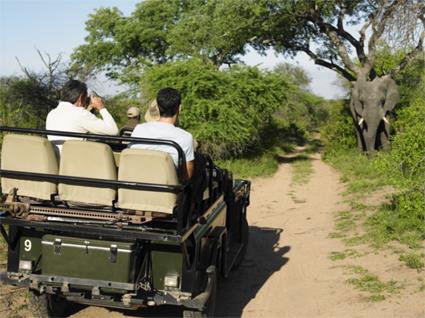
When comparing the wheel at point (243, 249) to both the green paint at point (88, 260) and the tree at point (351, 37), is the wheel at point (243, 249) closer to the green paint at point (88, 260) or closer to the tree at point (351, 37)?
the green paint at point (88, 260)

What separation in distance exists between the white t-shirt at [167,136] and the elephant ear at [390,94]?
14.5m

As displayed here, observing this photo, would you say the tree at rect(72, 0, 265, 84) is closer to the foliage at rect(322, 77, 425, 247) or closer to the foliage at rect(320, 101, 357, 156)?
the foliage at rect(320, 101, 357, 156)

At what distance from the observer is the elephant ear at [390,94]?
58.7 ft

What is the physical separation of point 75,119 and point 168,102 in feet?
2.70

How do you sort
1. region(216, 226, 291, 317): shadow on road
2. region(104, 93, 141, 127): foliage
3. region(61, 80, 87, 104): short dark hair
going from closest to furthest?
region(61, 80, 87, 104): short dark hair → region(216, 226, 291, 317): shadow on road → region(104, 93, 141, 127): foliage

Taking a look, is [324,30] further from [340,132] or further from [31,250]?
[31,250]

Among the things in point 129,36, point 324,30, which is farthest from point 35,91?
point 129,36

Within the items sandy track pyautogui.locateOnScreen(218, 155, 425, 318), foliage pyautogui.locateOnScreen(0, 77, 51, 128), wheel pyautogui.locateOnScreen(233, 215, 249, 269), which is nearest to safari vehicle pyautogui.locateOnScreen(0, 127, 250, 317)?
sandy track pyautogui.locateOnScreen(218, 155, 425, 318)

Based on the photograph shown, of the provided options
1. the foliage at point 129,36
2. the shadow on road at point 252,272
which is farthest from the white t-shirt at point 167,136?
the foliage at point 129,36

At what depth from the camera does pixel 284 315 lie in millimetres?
5453

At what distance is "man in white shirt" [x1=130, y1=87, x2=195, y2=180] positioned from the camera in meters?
4.52

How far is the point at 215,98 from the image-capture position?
15.6 m

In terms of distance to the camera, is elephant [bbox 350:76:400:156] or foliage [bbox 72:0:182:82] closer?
elephant [bbox 350:76:400:156]

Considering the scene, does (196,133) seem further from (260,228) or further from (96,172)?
(96,172)
